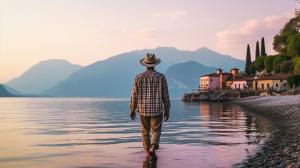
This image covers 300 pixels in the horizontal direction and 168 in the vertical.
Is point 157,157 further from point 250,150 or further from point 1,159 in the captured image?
point 1,159

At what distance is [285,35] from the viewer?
115938mm

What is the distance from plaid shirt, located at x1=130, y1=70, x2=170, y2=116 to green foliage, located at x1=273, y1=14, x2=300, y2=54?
104m

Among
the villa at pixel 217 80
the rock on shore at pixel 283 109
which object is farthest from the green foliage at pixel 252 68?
the rock on shore at pixel 283 109

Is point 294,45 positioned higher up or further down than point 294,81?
higher up

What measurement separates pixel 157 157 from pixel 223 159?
1834 mm

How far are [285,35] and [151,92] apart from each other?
10997cm

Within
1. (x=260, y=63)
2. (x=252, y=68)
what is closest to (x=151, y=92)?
(x=260, y=63)

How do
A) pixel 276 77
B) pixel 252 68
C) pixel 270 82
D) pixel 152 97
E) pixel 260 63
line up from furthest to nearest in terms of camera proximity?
1. pixel 252 68
2. pixel 260 63
3. pixel 270 82
4. pixel 276 77
5. pixel 152 97

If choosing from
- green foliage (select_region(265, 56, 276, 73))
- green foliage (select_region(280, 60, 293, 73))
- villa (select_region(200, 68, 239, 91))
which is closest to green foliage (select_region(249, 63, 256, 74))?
villa (select_region(200, 68, 239, 91))

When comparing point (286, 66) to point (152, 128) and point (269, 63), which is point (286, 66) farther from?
point (152, 128)

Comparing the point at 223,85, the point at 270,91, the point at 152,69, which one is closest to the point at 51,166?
the point at 152,69

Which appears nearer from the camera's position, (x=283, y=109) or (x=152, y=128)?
(x=152, y=128)

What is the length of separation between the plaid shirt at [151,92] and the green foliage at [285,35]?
103977mm

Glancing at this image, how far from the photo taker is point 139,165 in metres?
11.5
